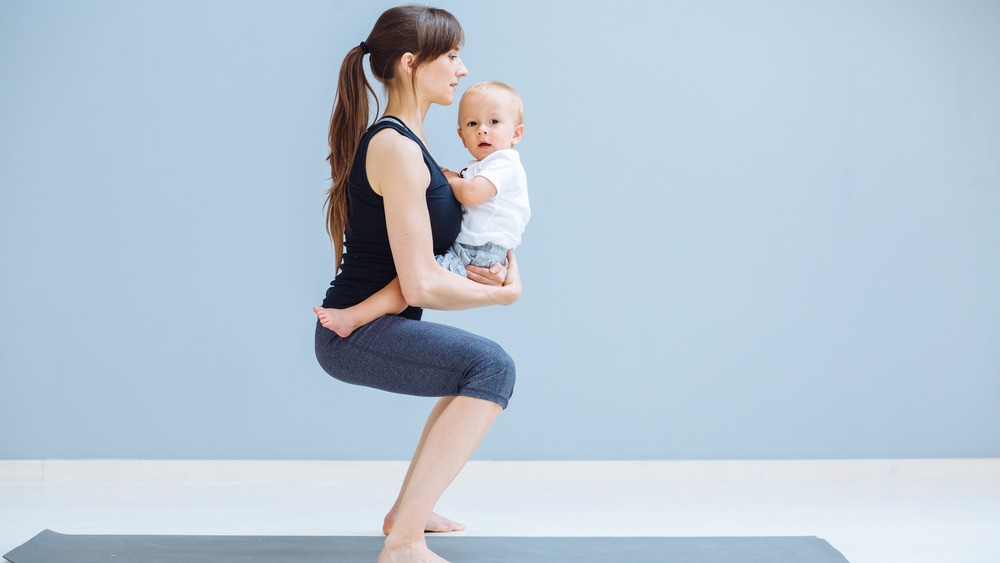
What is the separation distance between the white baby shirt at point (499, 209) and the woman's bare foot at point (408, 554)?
68 centimetres

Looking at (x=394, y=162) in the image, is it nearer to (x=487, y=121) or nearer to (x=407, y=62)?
(x=407, y=62)

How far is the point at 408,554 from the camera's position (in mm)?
1735

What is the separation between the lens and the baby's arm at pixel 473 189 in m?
1.95

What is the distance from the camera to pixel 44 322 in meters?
3.07

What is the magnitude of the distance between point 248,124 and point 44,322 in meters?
1.02

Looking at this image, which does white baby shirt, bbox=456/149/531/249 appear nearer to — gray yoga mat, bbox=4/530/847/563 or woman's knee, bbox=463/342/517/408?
woman's knee, bbox=463/342/517/408

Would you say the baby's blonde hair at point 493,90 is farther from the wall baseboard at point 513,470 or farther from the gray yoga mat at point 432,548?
the wall baseboard at point 513,470

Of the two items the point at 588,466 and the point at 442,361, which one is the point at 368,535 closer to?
the point at 442,361

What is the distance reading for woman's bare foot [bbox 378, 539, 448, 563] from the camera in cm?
173

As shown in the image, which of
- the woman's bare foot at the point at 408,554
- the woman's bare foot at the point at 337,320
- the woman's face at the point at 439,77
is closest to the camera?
the woman's bare foot at the point at 408,554

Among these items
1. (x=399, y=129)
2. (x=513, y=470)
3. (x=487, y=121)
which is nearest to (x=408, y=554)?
(x=399, y=129)

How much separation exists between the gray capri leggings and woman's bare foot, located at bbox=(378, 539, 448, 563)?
0.31 m

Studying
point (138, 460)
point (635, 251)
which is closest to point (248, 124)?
point (138, 460)

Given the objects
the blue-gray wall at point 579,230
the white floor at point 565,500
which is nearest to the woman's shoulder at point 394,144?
the white floor at point 565,500
